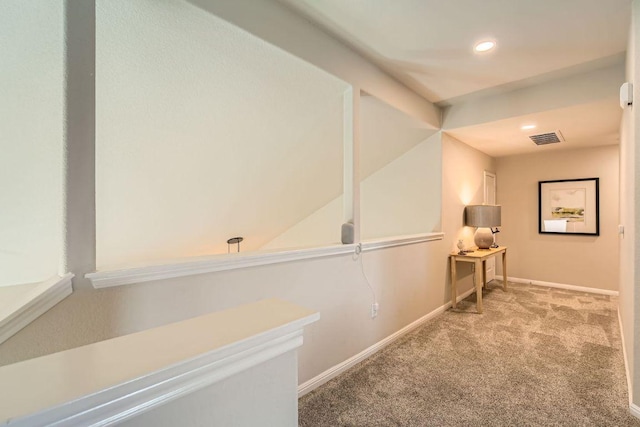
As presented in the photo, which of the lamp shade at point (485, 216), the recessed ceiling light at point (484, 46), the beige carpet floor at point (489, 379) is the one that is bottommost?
the beige carpet floor at point (489, 379)

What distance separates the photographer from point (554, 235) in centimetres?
466

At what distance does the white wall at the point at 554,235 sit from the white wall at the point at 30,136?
565cm

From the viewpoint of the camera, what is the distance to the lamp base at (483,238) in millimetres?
4070

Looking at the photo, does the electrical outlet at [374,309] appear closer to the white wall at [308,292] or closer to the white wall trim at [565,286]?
the white wall at [308,292]

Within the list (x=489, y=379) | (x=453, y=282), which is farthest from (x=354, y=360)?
(x=453, y=282)

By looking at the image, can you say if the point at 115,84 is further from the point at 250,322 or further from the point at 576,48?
the point at 576,48

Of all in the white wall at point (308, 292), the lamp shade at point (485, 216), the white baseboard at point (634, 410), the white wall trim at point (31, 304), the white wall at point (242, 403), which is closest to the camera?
the white wall at point (242, 403)

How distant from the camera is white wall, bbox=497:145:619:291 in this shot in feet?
13.8

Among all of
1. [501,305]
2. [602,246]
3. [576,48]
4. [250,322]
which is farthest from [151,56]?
[602,246]

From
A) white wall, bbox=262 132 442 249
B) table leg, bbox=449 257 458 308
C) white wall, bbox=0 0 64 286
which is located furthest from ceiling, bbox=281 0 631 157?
table leg, bbox=449 257 458 308

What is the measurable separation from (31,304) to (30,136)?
132cm

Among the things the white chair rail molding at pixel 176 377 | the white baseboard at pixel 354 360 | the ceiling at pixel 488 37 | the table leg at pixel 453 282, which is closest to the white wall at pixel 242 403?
the white chair rail molding at pixel 176 377

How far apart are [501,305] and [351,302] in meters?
2.47

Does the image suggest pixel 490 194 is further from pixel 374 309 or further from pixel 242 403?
pixel 242 403
